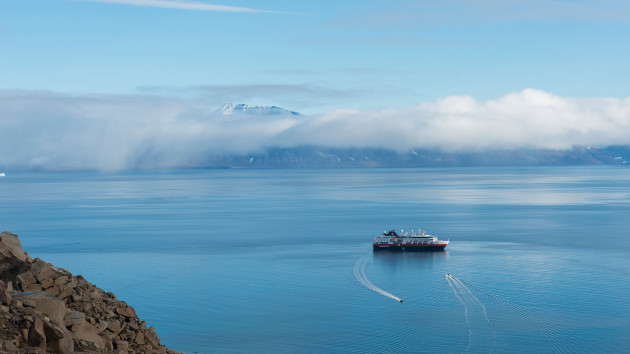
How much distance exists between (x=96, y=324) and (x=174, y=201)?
162794 mm

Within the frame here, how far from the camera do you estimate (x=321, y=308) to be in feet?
165

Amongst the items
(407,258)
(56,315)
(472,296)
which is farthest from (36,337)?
(407,258)

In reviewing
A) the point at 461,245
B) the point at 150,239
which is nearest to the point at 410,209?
the point at 461,245

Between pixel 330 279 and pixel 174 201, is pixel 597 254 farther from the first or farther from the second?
pixel 174 201

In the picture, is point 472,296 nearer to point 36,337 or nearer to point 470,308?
point 470,308

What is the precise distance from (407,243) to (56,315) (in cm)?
7493

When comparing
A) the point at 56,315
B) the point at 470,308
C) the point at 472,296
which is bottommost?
the point at 470,308

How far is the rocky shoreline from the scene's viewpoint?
14413 millimetres

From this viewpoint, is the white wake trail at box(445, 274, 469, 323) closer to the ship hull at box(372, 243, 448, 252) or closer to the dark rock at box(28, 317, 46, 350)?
the ship hull at box(372, 243, 448, 252)

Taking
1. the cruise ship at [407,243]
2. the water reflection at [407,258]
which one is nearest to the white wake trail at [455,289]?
the water reflection at [407,258]

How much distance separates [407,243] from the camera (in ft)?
290

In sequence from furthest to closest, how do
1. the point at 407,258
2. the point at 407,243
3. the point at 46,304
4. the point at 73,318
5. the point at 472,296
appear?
the point at 407,243, the point at 407,258, the point at 472,296, the point at 73,318, the point at 46,304

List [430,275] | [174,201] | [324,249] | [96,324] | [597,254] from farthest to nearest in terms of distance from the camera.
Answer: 1. [174,201]
2. [324,249]
3. [597,254]
4. [430,275]
5. [96,324]

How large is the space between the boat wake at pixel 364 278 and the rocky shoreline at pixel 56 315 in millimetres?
38194
